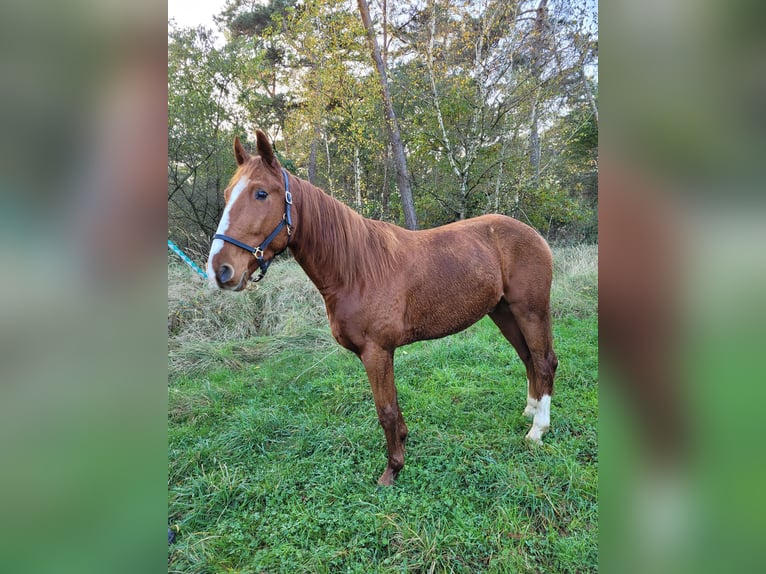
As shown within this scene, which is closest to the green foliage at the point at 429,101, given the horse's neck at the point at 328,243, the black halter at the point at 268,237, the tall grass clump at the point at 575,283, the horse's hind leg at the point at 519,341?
the tall grass clump at the point at 575,283

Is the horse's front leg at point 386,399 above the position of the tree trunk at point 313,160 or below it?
below

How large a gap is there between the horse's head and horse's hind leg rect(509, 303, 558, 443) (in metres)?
1.87

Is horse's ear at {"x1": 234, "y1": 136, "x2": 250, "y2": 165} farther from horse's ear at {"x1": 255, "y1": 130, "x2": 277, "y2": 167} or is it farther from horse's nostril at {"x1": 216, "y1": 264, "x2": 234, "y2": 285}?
horse's nostril at {"x1": 216, "y1": 264, "x2": 234, "y2": 285}

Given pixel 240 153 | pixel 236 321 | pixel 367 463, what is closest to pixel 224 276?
pixel 240 153

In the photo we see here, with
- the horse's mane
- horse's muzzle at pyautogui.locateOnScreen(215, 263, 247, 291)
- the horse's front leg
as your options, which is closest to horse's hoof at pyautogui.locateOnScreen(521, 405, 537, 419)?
the horse's front leg

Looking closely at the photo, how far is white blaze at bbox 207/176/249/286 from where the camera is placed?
1653 mm

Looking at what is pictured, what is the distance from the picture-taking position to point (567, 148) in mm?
6105

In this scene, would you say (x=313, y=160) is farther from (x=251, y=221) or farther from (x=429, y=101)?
(x=251, y=221)

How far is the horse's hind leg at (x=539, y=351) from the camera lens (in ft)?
8.32

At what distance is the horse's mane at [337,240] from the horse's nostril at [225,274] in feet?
1.68

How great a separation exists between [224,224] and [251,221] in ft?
0.44

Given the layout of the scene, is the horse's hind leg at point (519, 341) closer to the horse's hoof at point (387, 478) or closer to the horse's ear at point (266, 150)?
the horse's hoof at point (387, 478)
